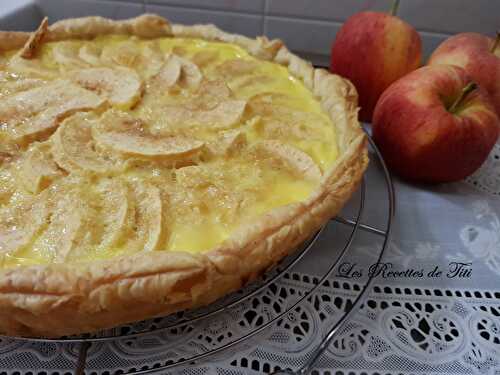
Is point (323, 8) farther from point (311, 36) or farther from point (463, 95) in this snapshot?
point (463, 95)

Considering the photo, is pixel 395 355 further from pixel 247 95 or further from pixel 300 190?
pixel 247 95

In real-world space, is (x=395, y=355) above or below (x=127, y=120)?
below

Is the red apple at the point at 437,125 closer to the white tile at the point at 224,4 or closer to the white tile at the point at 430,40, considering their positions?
the white tile at the point at 430,40

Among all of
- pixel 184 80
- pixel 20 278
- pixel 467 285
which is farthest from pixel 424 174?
pixel 20 278

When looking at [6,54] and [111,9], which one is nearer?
[6,54]

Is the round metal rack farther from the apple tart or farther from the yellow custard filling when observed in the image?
the yellow custard filling

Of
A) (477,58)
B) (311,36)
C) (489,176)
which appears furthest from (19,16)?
(489,176)

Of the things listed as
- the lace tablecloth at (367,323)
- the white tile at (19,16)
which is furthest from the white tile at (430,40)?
the white tile at (19,16)
